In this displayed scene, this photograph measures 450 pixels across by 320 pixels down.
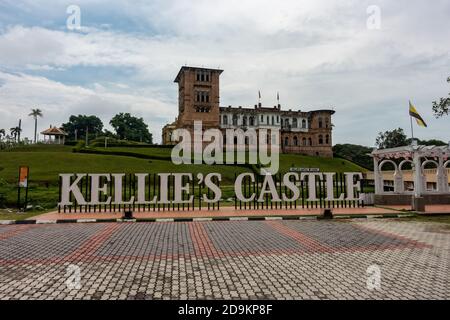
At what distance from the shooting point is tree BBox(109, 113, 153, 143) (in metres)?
87.9

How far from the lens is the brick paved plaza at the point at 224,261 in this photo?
5195 millimetres

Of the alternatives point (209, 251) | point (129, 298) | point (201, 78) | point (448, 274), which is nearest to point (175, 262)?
point (209, 251)

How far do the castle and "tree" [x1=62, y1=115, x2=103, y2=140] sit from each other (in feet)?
Result: 128

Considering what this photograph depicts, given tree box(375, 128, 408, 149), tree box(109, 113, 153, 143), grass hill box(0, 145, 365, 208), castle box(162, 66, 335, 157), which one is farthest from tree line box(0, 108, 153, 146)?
tree box(375, 128, 408, 149)

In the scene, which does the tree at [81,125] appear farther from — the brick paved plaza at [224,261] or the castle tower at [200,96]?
the brick paved plaza at [224,261]

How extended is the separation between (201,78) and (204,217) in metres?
51.2

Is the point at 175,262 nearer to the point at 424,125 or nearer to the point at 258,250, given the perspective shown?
the point at 258,250

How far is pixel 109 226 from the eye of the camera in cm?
1175

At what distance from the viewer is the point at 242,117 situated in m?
68.9

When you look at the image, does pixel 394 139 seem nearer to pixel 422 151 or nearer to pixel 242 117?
pixel 242 117

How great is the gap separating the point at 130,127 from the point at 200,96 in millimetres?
39030

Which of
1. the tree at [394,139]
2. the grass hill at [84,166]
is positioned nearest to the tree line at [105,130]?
the grass hill at [84,166]

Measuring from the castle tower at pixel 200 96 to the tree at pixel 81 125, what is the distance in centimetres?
4884

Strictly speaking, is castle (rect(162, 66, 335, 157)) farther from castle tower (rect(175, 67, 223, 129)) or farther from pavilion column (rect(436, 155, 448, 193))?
pavilion column (rect(436, 155, 448, 193))
